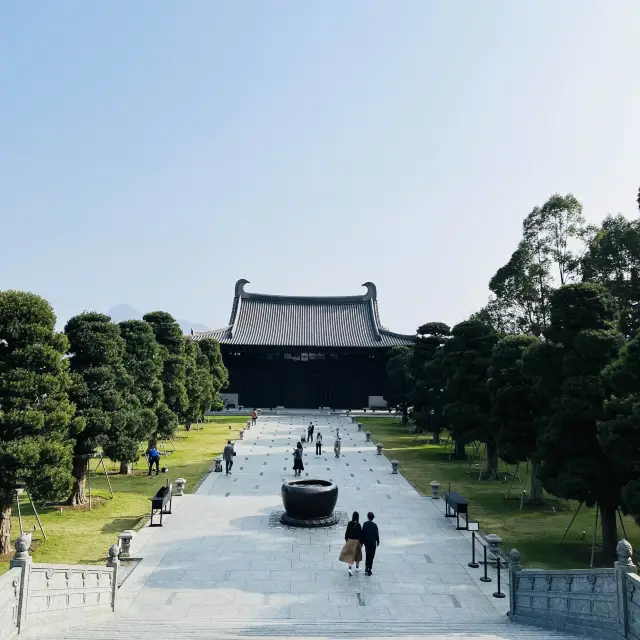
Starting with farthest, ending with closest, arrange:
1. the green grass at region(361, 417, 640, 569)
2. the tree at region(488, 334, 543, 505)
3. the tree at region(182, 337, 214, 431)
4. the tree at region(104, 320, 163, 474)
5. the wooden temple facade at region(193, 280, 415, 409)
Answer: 1. the wooden temple facade at region(193, 280, 415, 409)
2. the tree at region(182, 337, 214, 431)
3. the tree at region(104, 320, 163, 474)
4. the tree at region(488, 334, 543, 505)
5. the green grass at region(361, 417, 640, 569)

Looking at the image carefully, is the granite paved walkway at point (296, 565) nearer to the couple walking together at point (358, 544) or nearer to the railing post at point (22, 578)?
the couple walking together at point (358, 544)

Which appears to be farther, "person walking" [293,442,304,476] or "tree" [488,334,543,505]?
"person walking" [293,442,304,476]

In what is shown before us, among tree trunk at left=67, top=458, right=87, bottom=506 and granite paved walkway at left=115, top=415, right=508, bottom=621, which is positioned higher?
tree trunk at left=67, top=458, right=87, bottom=506

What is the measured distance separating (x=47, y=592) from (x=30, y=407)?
257 inches

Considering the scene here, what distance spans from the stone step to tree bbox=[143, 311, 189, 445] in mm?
18462

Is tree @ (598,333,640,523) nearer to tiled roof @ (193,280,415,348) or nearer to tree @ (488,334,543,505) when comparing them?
tree @ (488,334,543,505)

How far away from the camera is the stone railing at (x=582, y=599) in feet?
27.7

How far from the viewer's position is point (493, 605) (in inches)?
456

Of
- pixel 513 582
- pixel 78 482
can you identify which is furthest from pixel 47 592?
pixel 78 482

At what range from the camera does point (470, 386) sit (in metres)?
26.5

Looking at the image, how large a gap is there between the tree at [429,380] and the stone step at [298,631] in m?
21.4

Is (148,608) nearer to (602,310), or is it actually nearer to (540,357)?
(540,357)

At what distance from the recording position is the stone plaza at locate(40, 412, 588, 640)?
32.6ft

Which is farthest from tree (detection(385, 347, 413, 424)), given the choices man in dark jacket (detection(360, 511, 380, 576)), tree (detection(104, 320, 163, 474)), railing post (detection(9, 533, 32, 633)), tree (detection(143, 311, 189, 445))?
railing post (detection(9, 533, 32, 633))
